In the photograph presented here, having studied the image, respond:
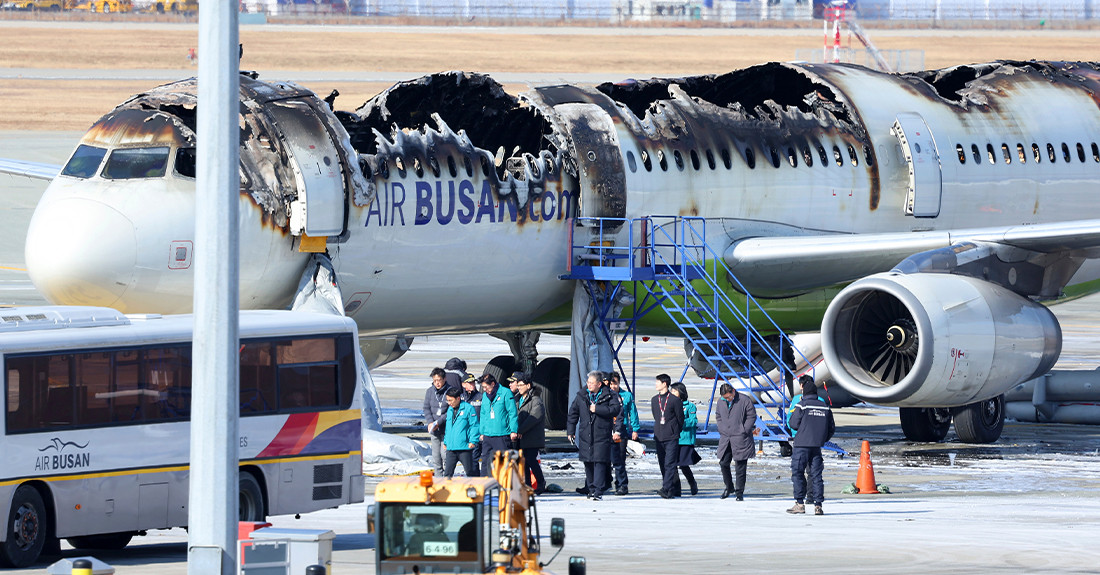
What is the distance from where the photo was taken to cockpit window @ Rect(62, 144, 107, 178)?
22.1 metres

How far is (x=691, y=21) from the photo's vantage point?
476 feet

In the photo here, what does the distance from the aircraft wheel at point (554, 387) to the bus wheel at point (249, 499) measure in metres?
11.5

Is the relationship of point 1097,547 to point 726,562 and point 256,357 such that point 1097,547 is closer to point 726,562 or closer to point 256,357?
point 726,562

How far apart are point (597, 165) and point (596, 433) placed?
18.8 feet

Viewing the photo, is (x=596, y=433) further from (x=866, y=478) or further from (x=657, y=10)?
(x=657, y=10)

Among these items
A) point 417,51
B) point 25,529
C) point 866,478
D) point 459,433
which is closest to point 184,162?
point 459,433

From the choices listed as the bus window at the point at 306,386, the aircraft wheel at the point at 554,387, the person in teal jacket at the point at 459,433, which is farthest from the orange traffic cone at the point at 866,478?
the aircraft wheel at the point at 554,387

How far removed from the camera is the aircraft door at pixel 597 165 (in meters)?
25.8

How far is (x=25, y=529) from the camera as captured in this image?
16453 millimetres

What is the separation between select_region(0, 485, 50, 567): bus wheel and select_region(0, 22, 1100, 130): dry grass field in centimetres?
7573

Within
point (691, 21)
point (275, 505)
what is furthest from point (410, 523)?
point (691, 21)

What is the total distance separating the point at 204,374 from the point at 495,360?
1813 centimetres

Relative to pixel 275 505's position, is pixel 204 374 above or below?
above

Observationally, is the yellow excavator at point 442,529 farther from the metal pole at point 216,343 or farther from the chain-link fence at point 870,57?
the chain-link fence at point 870,57
